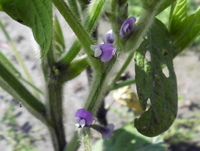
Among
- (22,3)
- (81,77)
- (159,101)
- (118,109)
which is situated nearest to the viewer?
(22,3)

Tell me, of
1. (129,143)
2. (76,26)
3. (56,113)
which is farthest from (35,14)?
(129,143)

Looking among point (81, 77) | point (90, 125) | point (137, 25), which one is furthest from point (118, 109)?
point (137, 25)

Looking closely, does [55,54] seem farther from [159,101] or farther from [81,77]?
[81,77]

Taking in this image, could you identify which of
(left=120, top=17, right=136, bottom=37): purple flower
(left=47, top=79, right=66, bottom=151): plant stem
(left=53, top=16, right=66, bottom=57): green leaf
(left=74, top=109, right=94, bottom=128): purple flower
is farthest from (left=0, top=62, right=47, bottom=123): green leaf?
(left=120, top=17, right=136, bottom=37): purple flower

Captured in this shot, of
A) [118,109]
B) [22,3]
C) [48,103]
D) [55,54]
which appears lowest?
[118,109]

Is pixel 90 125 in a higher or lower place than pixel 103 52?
lower
